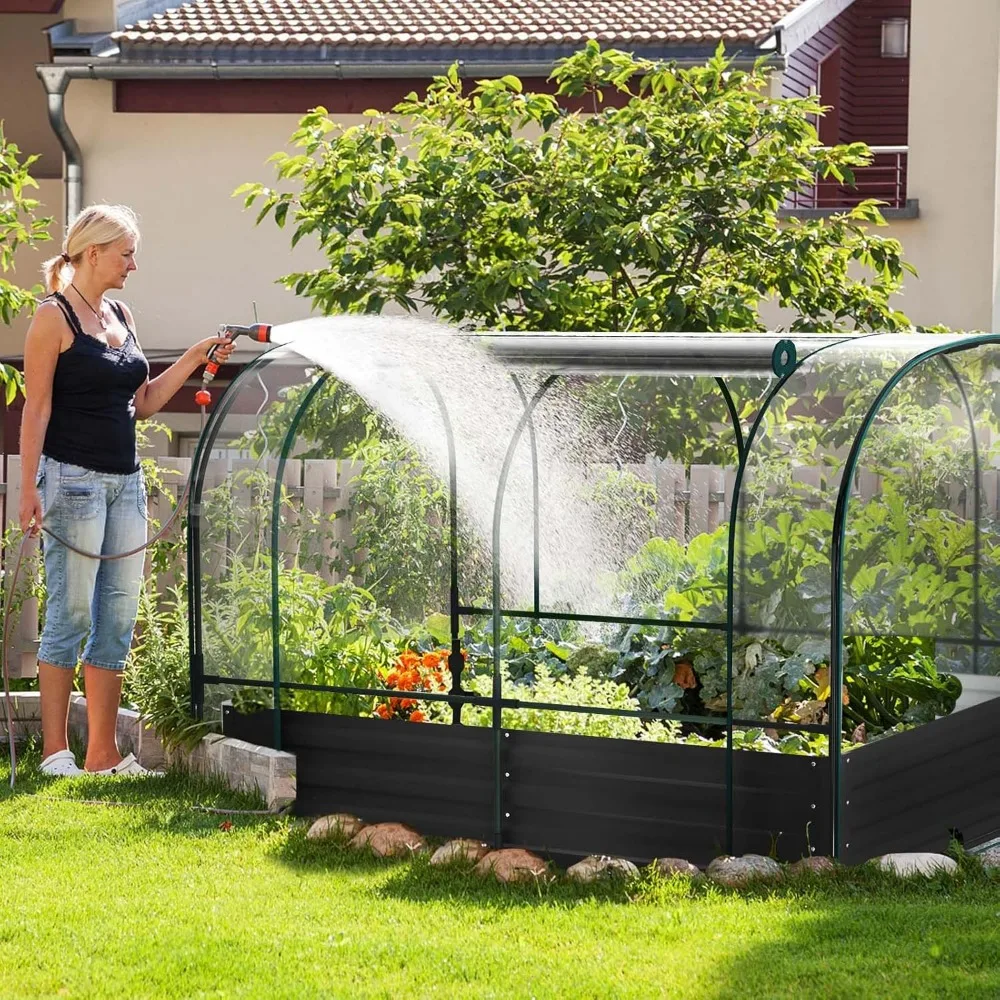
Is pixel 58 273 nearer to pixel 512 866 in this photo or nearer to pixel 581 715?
pixel 581 715

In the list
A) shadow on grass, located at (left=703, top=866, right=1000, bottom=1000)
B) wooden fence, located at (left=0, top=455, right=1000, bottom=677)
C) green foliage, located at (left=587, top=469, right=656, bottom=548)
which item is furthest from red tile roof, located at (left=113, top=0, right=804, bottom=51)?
shadow on grass, located at (left=703, top=866, right=1000, bottom=1000)

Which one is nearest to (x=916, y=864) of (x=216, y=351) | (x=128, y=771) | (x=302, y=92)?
(x=216, y=351)

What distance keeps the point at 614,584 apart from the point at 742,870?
5.63 ft

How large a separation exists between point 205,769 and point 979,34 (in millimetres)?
11143

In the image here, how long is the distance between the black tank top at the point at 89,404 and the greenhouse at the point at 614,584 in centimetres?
35

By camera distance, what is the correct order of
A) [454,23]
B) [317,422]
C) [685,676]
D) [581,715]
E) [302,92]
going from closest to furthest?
[581,715] → [685,676] → [317,422] → [302,92] → [454,23]

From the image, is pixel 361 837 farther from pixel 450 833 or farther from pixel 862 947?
pixel 862 947

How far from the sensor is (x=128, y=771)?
6.64 meters

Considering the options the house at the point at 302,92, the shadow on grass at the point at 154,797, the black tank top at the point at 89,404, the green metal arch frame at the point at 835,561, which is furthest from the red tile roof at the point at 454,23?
the green metal arch frame at the point at 835,561

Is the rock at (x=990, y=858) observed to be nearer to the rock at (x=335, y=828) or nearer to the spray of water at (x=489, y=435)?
the spray of water at (x=489, y=435)

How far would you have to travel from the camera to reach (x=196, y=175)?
16.0m

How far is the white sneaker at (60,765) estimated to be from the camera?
6.59 m

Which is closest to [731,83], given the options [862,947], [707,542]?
[707,542]

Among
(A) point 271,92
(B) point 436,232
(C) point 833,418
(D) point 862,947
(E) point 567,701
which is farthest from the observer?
(A) point 271,92
